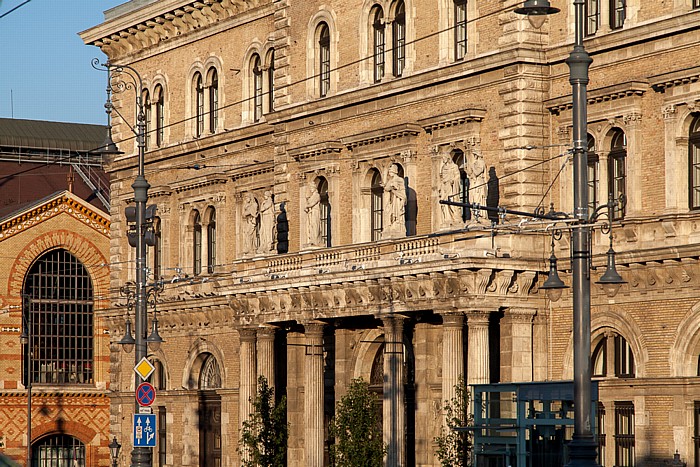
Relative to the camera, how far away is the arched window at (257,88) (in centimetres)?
5572

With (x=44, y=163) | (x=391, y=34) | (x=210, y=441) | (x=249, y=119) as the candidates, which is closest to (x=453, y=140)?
(x=391, y=34)

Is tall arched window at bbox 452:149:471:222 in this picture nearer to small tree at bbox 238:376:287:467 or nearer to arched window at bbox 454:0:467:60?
arched window at bbox 454:0:467:60

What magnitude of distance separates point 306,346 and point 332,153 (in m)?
5.56

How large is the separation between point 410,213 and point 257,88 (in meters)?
11.6

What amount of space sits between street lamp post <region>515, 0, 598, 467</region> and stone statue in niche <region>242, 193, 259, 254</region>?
89.4 feet

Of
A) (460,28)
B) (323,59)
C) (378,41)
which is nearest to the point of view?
(460,28)

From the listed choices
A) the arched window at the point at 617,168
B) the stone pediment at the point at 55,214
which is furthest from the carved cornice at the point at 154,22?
the arched window at the point at 617,168

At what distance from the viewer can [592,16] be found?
41312mm

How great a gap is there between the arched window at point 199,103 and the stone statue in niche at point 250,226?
6.35m

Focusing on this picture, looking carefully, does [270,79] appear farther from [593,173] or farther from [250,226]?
[593,173]

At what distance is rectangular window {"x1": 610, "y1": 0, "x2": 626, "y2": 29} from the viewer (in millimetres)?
40531

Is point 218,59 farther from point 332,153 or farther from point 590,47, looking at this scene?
point 590,47

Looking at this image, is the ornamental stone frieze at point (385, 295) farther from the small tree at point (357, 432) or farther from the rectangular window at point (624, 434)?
the rectangular window at point (624, 434)

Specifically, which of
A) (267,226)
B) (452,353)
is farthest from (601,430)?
(267,226)
